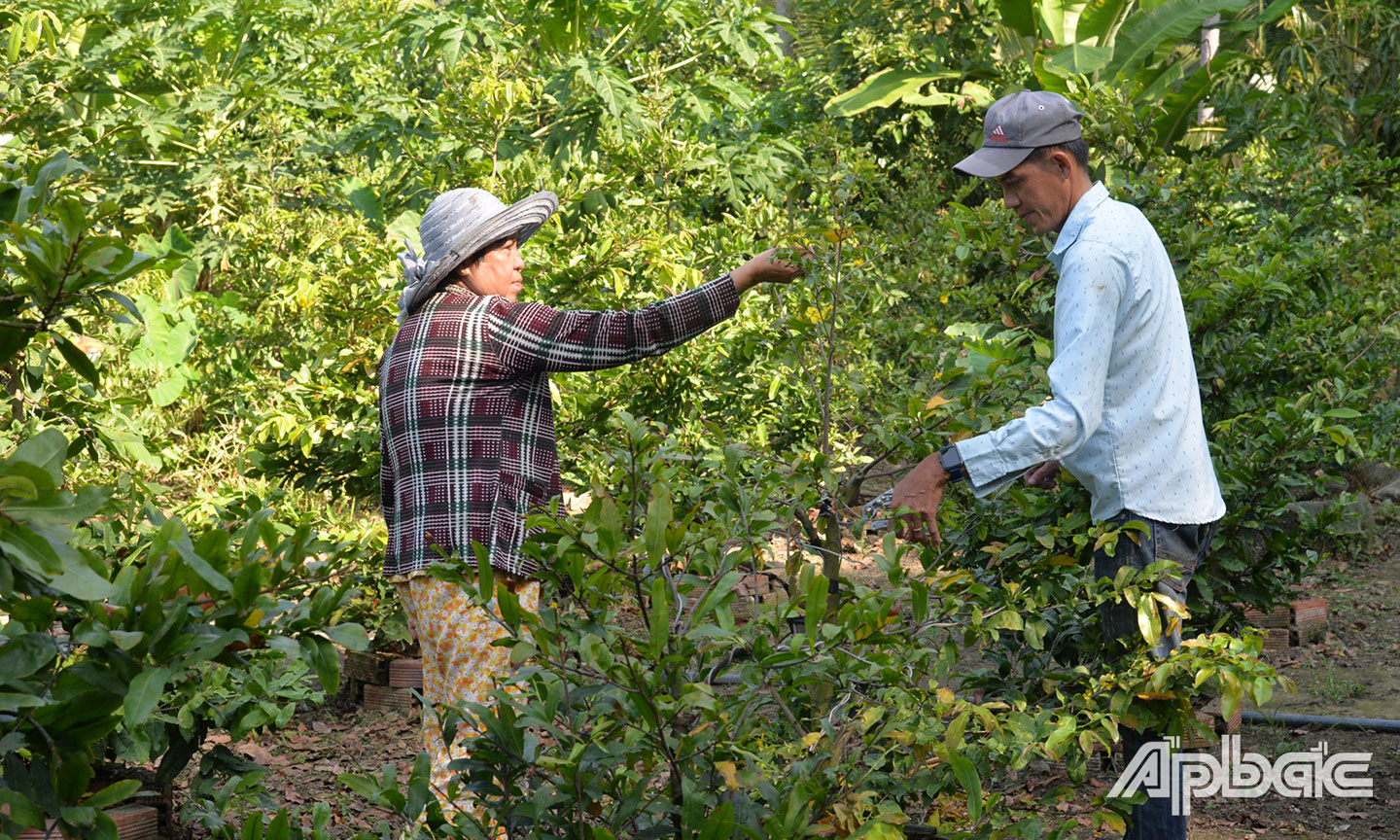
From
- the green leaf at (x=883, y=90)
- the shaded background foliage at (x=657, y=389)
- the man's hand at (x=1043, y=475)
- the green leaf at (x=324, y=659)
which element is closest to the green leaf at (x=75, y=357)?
the shaded background foliage at (x=657, y=389)

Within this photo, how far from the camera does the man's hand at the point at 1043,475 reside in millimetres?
2980

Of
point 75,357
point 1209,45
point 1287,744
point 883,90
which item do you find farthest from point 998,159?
point 1209,45

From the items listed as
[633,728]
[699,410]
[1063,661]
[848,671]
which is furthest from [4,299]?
[699,410]

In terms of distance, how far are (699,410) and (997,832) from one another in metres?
3.04

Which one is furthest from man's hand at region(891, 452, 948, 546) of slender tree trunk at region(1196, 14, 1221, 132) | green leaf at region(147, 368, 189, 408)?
slender tree trunk at region(1196, 14, 1221, 132)

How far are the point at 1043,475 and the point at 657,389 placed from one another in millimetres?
2153

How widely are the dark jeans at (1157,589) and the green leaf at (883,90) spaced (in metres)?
7.45

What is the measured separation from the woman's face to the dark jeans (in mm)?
1671

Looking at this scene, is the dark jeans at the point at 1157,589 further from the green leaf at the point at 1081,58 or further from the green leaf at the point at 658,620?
the green leaf at the point at 1081,58

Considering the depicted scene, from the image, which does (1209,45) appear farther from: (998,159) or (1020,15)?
(998,159)

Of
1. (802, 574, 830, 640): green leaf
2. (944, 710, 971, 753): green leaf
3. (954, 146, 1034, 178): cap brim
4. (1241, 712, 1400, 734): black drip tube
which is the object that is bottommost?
(1241, 712, 1400, 734): black drip tube

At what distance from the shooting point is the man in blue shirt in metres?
2.40

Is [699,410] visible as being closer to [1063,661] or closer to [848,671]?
[1063,661]

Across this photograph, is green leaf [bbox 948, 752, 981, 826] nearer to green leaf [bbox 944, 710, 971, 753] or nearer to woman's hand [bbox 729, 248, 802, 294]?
green leaf [bbox 944, 710, 971, 753]
